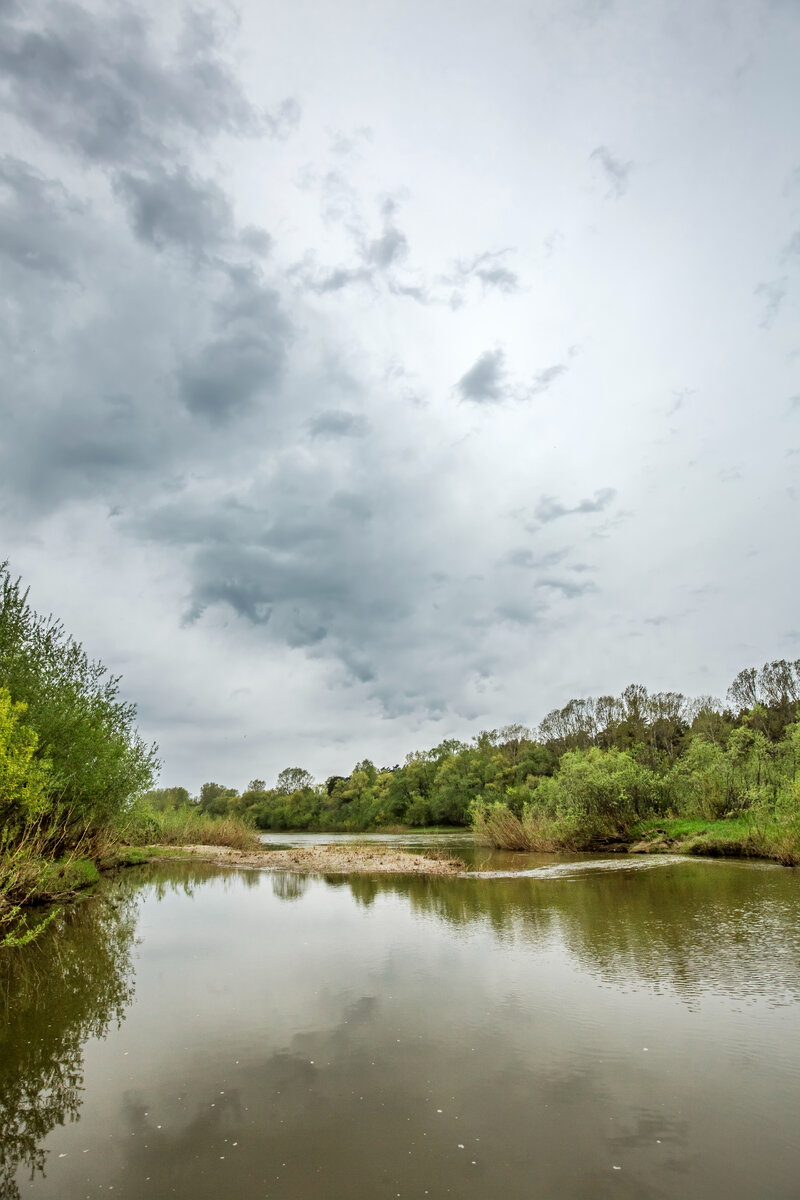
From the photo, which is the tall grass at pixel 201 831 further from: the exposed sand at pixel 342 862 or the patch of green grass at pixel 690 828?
the patch of green grass at pixel 690 828

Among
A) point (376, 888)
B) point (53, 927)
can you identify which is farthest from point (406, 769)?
point (53, 927)

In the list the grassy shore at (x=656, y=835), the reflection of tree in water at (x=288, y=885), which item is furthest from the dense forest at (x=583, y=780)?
the reflection of tree in water at (x=288, y=885)

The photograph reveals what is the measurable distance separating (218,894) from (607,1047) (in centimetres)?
2191

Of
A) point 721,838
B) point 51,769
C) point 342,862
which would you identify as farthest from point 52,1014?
point 342,862

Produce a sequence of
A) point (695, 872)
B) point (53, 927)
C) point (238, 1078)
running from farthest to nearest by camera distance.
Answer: point (695, 872) < point (53, 927) < point (238, 1078)

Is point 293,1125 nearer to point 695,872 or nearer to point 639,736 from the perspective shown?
point 695,872

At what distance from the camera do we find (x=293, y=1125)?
20.8 ft

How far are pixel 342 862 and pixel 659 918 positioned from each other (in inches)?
1014

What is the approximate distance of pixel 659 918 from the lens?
51.2 feet

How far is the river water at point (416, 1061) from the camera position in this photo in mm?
5504

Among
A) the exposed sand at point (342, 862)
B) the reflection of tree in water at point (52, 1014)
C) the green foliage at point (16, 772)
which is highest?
the green foliage at point (16, 772)

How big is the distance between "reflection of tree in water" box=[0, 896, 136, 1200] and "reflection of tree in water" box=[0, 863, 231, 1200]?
1cm

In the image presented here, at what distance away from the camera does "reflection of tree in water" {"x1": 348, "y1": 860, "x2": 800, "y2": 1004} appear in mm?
10805

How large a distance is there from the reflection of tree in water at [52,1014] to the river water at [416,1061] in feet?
0.16
